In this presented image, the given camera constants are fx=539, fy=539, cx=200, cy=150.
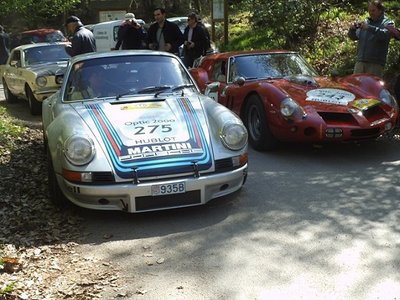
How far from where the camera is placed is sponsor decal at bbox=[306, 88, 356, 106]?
6.63m

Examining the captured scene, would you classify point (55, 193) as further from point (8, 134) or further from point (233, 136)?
point (8, 134)

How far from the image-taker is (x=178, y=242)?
169 inches

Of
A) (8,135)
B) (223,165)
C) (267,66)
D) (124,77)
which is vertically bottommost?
(8,135)

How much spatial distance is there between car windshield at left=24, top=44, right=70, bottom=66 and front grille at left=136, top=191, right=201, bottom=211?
25.8 feet

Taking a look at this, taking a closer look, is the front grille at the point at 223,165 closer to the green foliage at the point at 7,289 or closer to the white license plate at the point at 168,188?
the white license plate at the point at 168,188

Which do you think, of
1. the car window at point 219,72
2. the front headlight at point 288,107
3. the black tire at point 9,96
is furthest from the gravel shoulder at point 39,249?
the black tire at point 9,96

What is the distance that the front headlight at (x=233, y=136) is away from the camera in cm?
498

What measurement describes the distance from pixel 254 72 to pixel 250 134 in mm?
988

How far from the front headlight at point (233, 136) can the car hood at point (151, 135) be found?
6.4 inches

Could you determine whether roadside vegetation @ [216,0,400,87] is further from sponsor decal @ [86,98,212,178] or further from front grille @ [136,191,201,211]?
front grille @ [136,191,201,211]

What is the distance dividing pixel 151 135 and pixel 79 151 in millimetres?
664

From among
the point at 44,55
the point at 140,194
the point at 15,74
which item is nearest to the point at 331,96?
the point at 140,194

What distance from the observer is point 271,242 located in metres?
4.22

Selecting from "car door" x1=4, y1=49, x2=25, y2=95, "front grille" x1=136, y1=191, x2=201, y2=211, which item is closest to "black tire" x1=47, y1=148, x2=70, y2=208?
"front grille" x1=136, y1=191, x2=201, y2=211
